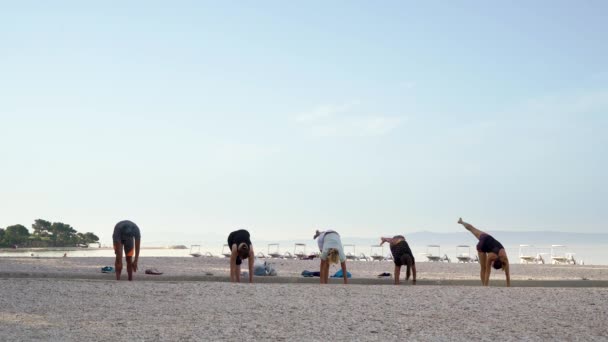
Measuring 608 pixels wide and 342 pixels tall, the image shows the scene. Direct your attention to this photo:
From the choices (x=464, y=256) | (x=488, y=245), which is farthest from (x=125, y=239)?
(x=464, y=256)

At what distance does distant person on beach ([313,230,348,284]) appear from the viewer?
1509 cm

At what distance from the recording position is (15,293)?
12508mm

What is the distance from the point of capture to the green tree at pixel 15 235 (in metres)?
84.4

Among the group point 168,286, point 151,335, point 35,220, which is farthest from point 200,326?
point 35,220

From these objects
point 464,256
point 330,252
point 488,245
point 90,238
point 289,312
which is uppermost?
point 90,238

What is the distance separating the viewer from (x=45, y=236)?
94.9m

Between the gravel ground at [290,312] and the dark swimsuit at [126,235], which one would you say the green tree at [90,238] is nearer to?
the dark swimsuit at [126,235]

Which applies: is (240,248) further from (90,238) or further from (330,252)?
(90,238)

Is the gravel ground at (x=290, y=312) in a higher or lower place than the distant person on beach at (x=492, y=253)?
lower

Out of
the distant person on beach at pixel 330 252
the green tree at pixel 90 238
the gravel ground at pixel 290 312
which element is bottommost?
the gravel ground at pixel 290 312

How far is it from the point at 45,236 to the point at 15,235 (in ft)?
26.3

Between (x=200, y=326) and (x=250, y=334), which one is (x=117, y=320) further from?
(x=250, y=334)

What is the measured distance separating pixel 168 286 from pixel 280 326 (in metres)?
5.10

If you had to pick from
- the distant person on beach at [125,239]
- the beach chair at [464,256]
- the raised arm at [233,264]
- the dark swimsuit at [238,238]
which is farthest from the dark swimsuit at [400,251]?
the beach chair at [464,256]
